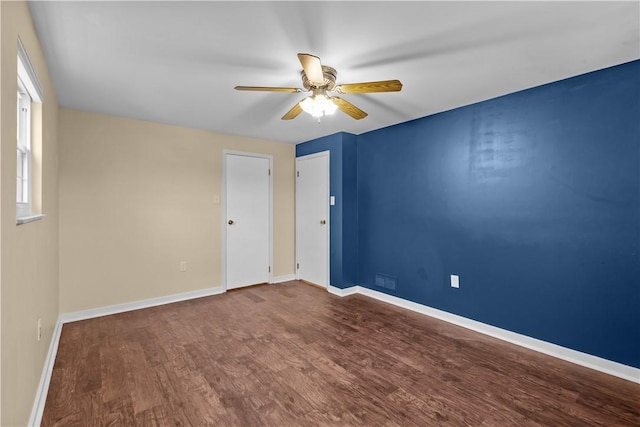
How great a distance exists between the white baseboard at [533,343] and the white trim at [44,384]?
3287mm

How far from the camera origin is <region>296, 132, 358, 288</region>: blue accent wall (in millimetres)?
4160

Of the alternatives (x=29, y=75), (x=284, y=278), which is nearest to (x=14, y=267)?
(x=29, y=75)

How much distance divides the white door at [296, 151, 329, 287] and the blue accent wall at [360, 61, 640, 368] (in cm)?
106

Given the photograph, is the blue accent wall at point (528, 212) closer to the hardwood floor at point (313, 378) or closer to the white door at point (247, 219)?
the hardwood floor at point (313, 378)

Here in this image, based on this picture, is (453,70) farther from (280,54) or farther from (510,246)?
(510,246)

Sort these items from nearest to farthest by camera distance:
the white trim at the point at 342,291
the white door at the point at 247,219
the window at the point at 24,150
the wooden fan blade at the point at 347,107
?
the window at the point at 24,150 → the wooden fan blade at the point at 347,107 → the white trim at the point at 342,291 → the white door at the point at 247,219

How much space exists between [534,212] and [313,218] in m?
2.82

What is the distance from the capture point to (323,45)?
194cm

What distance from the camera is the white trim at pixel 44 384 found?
5.50ft

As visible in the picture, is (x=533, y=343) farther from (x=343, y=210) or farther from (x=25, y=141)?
(x=25, y=141)

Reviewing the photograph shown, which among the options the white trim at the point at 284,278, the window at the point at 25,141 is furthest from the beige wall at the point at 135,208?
the window at the point at 25,141

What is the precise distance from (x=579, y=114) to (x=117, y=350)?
4313 millimetres

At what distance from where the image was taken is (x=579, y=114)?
2400 mm

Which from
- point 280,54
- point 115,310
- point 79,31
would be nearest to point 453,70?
point 280,54
